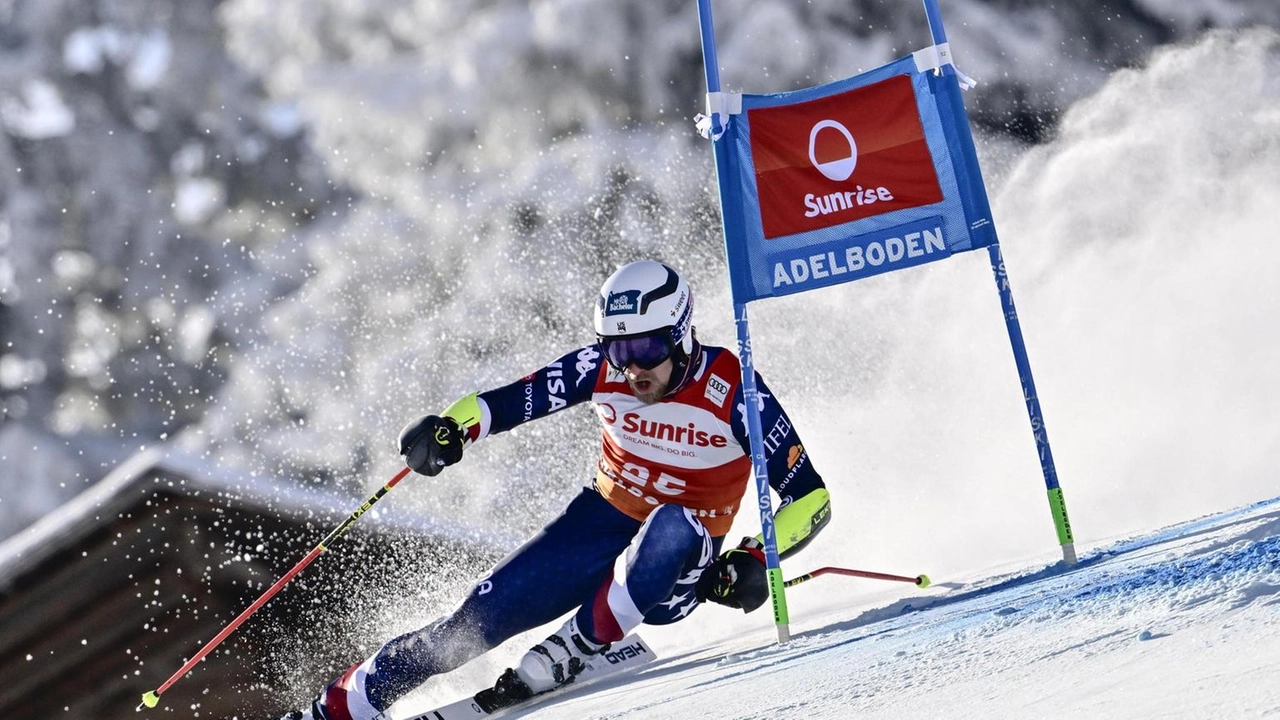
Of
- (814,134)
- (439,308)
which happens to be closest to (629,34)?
(439,308)

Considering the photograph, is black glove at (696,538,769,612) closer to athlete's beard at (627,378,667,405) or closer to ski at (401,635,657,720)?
A: ski at (401,635,657,720)

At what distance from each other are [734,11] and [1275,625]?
16.2 metres

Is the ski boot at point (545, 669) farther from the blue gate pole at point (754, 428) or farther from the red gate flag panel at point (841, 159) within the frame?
the red gate flag panel at point (841, 159)

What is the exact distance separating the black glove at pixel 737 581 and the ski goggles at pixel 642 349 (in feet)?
1.96

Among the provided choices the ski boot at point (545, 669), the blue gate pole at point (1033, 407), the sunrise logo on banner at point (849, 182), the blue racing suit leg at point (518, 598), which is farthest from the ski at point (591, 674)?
the blue gate pole at point (1033, 407)

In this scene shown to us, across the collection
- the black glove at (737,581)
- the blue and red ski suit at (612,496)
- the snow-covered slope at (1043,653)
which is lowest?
the snow-covered slope at (1043,653)

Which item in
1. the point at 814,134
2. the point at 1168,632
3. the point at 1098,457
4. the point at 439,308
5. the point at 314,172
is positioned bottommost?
the point at 1168,632

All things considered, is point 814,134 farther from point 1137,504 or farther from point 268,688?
point 268,688

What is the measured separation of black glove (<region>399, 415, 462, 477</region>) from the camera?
4.02 metres

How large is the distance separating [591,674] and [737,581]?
65cm

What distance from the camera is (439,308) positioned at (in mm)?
16188

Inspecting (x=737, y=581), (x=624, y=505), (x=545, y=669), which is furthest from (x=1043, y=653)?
(x=624, y=505)

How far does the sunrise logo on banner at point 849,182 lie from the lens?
381 centimetres

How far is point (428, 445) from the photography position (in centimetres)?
403
